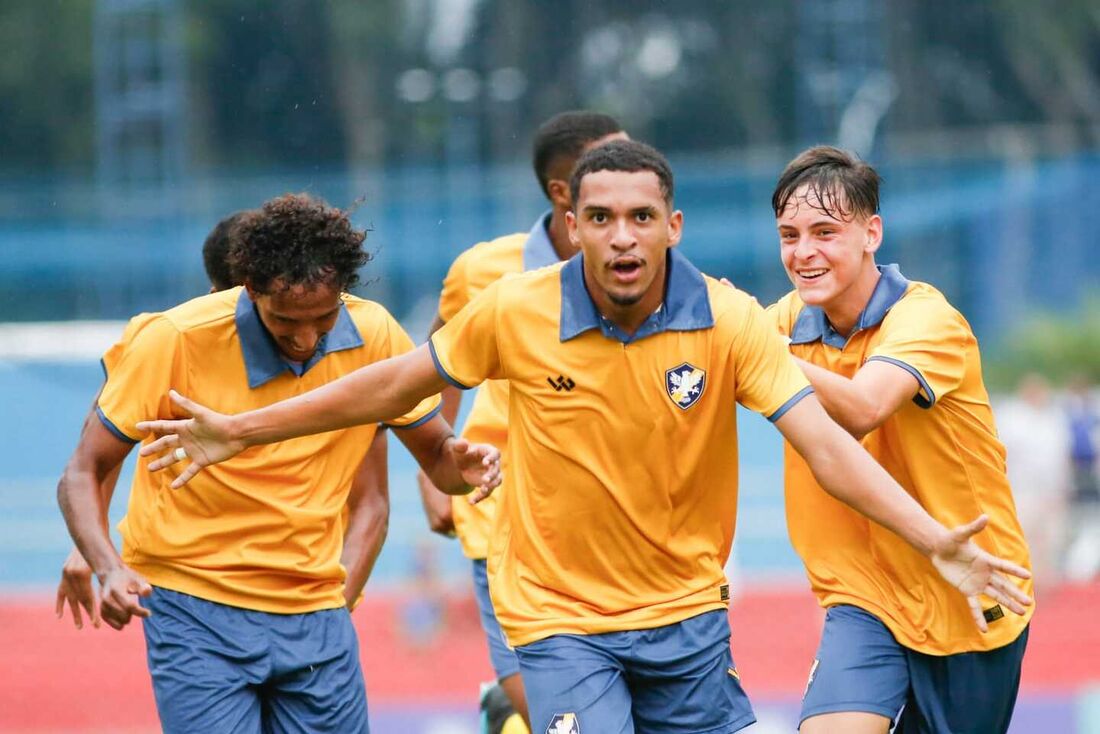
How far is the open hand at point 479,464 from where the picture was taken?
4863 millimetres

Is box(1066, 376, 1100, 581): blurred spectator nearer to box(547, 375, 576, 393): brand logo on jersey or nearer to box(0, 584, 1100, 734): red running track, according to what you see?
box(0, 584, 1100, 734): red running track

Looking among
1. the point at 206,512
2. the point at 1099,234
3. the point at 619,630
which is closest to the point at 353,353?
the point at 206,512

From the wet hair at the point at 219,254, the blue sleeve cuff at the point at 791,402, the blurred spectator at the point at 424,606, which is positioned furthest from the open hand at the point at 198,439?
the blurred spectator at the point at 424,606

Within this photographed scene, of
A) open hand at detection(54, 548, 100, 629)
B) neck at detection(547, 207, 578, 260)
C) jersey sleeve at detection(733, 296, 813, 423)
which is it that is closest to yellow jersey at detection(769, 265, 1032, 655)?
jersey sleeve at detection(733, 296, 813, 423)

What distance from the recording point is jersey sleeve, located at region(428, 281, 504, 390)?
15.1 feet

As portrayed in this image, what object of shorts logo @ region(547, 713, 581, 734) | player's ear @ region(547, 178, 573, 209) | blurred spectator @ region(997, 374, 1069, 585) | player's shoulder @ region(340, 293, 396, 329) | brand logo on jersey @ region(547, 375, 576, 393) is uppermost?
player's ear @ region(547, 178, 573, 209)

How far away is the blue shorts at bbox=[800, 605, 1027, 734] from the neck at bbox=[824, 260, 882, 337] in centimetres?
85

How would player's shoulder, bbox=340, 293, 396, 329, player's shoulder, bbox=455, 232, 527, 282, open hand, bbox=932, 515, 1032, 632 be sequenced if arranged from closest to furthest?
open hand, bbox=932, 515, 1032, 632 → player's shoulder, bbox=340, 293, 396, 329 → player's shoulder, bbox=455, 232, 527, 282

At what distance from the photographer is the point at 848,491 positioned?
4.50m

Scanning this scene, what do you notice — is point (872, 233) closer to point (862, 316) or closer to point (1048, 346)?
point (862, 316)

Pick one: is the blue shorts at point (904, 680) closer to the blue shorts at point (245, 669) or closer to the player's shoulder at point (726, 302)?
the player's shoulder at point (726, 302)

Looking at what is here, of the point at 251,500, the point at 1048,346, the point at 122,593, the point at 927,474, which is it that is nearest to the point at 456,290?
the point at 251,500

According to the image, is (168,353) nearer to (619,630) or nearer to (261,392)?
(261,392)

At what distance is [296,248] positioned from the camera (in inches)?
194
